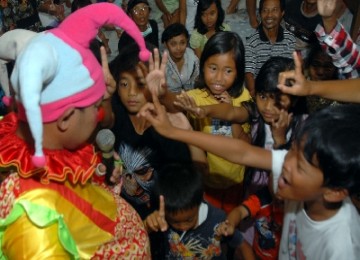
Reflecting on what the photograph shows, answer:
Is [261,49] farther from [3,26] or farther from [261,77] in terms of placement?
[3,26]

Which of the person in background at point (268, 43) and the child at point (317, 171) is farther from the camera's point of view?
the person in background at point (268, 43)

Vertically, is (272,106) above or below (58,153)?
below

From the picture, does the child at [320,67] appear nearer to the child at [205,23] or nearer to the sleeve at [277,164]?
the sleeve at [277,164]

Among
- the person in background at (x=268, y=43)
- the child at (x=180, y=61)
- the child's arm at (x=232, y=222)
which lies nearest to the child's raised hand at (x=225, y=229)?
the child's arm at (x=232, y=222)

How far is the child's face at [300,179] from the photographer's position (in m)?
1.30

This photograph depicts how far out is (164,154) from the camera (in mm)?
1898

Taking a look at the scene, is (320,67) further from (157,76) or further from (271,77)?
(157,76)

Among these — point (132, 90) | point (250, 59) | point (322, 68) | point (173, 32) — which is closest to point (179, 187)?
point (132, 90)

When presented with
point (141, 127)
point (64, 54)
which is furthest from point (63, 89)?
point (141, 127)

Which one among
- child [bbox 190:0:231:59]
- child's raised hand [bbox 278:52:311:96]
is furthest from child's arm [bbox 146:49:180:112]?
child [bbox 190:0:231:59]

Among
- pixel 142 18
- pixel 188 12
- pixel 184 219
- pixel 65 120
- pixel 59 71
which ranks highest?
pixel 59 71

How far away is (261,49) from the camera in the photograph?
10.8ft

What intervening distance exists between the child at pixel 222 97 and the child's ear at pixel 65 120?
42.4 inches

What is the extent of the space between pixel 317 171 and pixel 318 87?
44 cm
